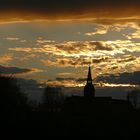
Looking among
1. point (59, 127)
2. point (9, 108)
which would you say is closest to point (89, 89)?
point (9, 108)

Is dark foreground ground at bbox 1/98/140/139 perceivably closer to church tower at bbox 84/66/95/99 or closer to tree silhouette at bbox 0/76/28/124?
tree silhouette at bbox 0/76/28/124

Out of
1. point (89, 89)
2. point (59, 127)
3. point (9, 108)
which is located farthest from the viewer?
point (89, 89)

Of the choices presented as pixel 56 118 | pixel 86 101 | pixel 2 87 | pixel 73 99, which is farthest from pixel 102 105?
pixel 56 118

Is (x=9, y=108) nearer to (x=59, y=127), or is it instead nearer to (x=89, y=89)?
(x=59, y=127)

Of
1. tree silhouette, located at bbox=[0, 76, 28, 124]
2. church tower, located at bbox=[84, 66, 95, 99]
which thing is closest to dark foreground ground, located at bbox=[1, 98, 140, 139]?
tree silhouette, located at bbox=[0, 76, 28, 124]

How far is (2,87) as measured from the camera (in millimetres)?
60250

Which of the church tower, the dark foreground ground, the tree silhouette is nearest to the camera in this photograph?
the dark foreground ground

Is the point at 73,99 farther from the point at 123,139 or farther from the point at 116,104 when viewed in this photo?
the point at 123,139

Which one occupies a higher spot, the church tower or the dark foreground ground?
the church tower

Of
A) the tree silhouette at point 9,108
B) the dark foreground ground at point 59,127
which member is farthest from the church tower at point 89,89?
the dark foreground ground at point 59,127

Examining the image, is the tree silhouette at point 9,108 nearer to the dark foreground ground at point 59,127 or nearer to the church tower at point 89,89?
the dark foreground ground at point 59,127

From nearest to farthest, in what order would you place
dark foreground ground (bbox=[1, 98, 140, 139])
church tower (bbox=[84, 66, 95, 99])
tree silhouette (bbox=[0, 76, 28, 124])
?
dark foreground ground (bbox=[1, 98, 140, 139]) → tree silhouette (bbox=[0, 76, 28, 124]) → church tower (bbox=[84, 66, 95, 99])

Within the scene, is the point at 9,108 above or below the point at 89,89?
below

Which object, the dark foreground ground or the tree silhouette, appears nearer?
the dark foreground ground
